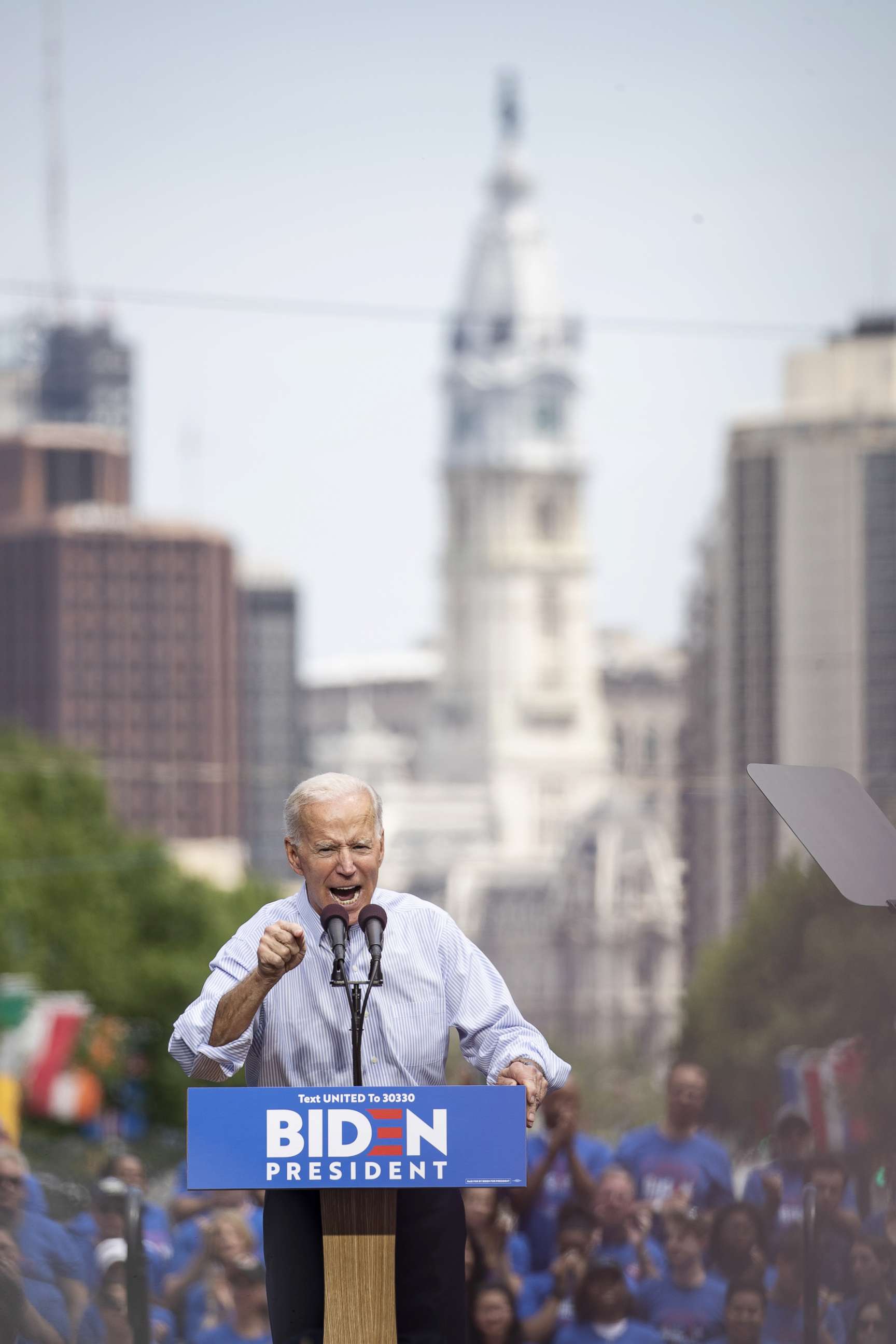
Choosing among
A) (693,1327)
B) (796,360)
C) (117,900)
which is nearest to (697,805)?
(693,1327)

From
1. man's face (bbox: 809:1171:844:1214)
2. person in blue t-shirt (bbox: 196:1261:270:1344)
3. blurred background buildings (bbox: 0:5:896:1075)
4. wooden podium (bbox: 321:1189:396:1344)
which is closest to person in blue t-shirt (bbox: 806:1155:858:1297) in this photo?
man's face (bbox: 809:1171:844:1214)

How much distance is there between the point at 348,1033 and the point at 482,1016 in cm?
27

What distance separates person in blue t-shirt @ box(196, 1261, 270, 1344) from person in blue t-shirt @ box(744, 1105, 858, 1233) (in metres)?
1.47

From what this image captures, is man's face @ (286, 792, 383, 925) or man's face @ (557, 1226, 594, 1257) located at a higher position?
man's face @ (286, 792, 383, 925)

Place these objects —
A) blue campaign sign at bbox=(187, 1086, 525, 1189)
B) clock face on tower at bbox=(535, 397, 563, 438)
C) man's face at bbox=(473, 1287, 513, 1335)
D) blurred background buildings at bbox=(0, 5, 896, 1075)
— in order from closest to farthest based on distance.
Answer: blue campaign sign at bbox=(187, 1086, 525, 1189) → man's face at bbox=(473, 1287, 513, 1335) → blurred background buildings at bbox=(0, 5, 896, 1075) → clock face on tower at bbox=(535, 397, 563, 438)

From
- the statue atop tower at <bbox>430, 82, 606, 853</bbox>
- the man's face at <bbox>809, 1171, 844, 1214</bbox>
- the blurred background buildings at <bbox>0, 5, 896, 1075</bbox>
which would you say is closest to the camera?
the man's face at <bbox>809, 1171, 844, 1214</bbox>

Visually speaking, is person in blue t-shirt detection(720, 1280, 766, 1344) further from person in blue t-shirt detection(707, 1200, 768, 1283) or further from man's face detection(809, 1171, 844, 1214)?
man's face detection(809, 1171, 844, 1214)

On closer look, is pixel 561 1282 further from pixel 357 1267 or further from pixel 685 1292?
pixel 357 1267

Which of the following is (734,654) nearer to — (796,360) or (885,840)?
(796,360)

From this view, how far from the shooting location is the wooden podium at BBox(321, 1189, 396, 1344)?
414 cm

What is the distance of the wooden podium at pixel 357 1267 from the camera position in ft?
13.6

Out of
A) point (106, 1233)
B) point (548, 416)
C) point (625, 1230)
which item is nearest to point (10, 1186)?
point (106, 1233)

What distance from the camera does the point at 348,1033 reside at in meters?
4.27

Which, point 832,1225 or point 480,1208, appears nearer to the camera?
point 832,1225
